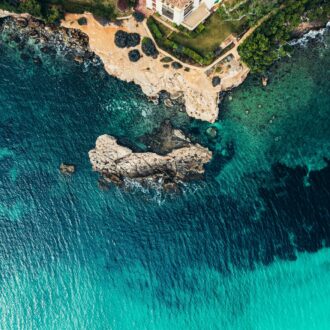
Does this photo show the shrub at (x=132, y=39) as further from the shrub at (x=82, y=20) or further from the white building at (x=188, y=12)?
the shrub at (x=82, y=20)

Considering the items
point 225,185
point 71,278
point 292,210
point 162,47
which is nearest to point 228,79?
point 162,47

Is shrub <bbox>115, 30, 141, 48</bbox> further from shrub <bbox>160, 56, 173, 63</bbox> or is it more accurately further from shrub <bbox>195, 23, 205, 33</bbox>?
shrub <bbox>195, 23, 205, 33</bbox>

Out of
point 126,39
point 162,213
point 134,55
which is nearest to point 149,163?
point 162,213

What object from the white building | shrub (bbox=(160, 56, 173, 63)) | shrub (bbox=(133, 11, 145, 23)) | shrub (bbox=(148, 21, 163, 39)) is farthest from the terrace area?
shrub (bbox=(133, 11, 145, 23))

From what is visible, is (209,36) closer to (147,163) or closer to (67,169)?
(147,163)

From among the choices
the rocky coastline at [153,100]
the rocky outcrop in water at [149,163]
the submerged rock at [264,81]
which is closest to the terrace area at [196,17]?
the rocky coastline at [153,100]
